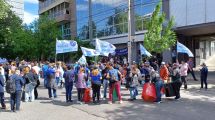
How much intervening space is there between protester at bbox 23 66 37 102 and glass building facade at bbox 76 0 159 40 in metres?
20.1

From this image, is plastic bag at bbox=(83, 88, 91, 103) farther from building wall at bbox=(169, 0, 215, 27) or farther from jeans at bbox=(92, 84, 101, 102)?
building wall at bbox=(169, 0, 215, 27)

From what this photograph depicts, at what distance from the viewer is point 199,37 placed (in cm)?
3691

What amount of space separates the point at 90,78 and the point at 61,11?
42.3m

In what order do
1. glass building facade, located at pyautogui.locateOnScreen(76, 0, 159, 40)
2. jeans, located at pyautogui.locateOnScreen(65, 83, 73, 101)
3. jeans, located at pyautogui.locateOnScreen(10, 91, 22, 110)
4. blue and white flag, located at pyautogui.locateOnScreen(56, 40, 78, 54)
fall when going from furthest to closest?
glass building facade, located at pyautogui.locateOnScreen(76, 0, 159, 40)
blue and white flag, located at pyautogui.locateOnScreen(56, 40, 78, 54)
jeans, located at pyautogui.locateOnScreen(65, 83, 73, 101)
jeans, located at pyautogui.locateOnScreen(10, 91, 22, 110)

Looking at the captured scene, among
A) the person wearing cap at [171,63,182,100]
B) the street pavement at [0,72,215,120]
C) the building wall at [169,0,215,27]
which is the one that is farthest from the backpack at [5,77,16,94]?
the building wall at [169,0,215,27]

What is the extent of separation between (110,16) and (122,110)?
97.5 ft

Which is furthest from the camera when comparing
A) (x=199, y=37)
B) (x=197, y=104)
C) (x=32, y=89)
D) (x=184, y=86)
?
(x=199, y=37)

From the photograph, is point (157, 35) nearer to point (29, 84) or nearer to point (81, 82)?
point (81, 82)

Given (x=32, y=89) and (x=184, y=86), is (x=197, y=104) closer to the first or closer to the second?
(x=184, y=86)

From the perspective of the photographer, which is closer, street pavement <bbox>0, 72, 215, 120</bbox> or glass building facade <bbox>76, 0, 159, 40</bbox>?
street pavement <bbox>0, 72, 215, 120</bbox>

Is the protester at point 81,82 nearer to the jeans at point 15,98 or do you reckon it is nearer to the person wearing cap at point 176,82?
the jeans at point 15,98

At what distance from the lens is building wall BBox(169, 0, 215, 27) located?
2736 centimetres

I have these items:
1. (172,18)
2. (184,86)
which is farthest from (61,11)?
(184,86)

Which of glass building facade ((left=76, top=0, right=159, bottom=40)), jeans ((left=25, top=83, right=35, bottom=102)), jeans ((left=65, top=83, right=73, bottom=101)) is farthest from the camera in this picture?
glass building facade ((left=76, top=0, right=159, bottom=40))
